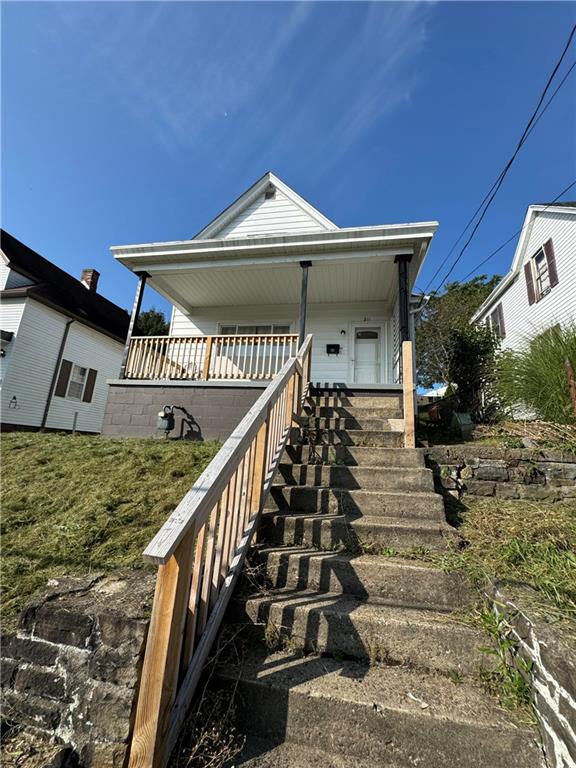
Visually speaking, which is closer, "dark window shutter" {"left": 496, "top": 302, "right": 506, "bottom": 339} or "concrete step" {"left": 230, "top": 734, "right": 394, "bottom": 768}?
"concrete step" {"left": 230, "top": 734, "right": 394, "bottom": 768}

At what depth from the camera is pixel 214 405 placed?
18.9 feet

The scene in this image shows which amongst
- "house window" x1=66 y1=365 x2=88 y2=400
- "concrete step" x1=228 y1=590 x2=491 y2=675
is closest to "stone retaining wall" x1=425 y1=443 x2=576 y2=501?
"concrete step" x1=228 y1=590 x2=491 y2=675

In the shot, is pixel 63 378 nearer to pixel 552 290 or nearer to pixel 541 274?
pixel 552 290

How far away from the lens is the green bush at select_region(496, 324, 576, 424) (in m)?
3.92

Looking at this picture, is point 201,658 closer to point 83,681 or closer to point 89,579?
point 83,681

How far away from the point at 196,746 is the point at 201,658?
29cm

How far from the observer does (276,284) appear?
755 centimetres

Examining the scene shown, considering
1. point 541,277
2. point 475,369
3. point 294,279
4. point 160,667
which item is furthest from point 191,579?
point 541,277

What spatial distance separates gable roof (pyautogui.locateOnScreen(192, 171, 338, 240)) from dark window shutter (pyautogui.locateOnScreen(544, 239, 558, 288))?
23.2ft

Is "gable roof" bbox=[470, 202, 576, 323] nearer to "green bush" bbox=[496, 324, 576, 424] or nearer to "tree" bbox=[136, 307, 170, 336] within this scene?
"green bush" bbox=[496, 324, 576, 424]

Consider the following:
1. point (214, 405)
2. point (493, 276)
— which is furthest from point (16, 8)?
point (493, 276)

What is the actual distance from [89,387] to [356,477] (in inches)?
461

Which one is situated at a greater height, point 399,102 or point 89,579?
point 399,102

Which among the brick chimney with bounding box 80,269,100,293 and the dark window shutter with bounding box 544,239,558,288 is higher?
the brick chimney with bounding box 80,269,100,293
